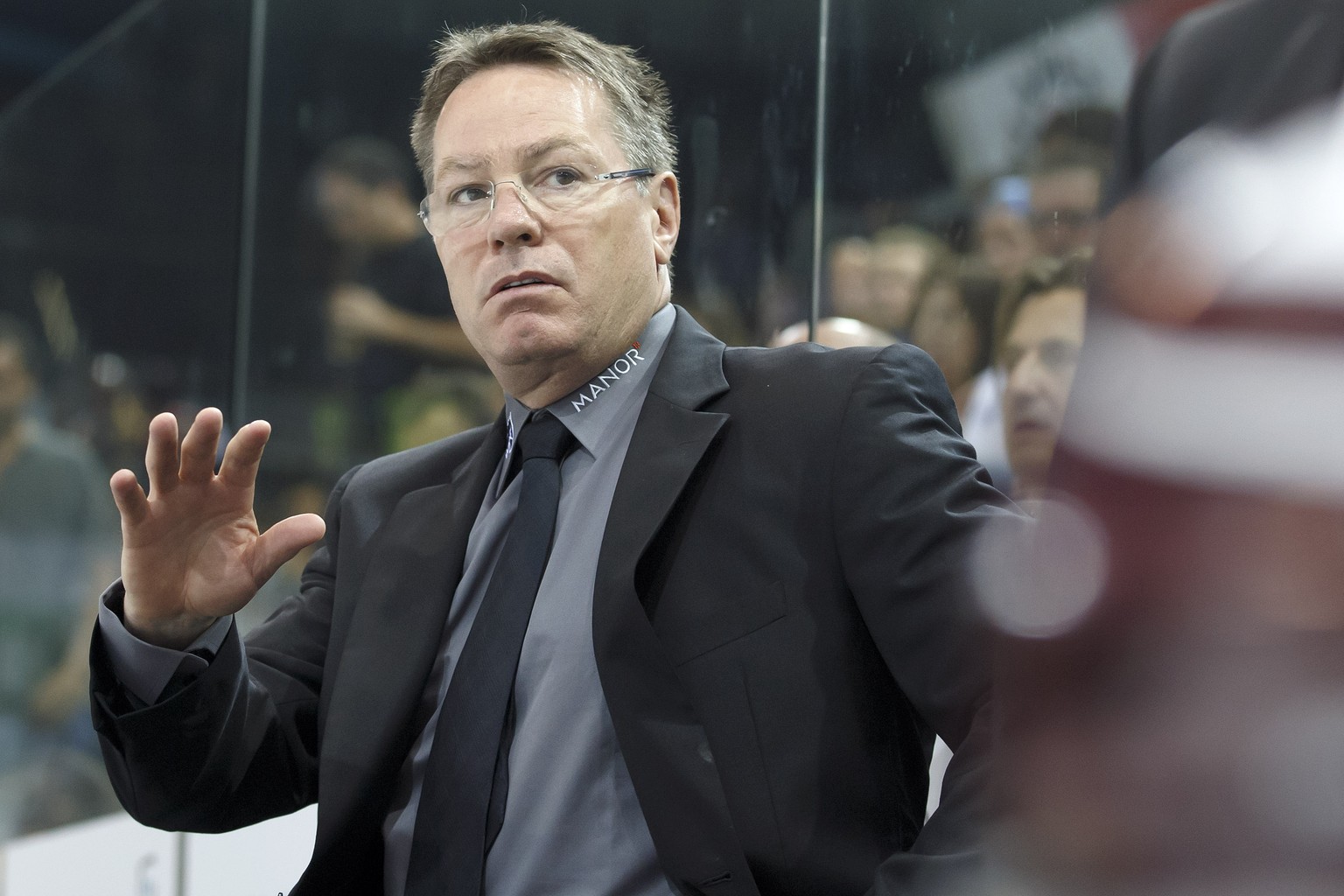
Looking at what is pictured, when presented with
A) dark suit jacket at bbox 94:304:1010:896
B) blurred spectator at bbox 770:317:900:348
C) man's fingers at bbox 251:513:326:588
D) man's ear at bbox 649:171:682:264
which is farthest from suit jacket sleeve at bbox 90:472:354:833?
blurred spectator at bbox 770:317:900:348

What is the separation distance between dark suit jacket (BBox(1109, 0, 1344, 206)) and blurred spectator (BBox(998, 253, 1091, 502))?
1.22 m

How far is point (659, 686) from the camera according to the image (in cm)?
117

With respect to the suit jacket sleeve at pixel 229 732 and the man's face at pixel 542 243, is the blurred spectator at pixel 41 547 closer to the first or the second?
the suit jacket sleeve at pixel 229 732

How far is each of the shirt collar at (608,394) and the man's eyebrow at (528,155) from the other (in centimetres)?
23

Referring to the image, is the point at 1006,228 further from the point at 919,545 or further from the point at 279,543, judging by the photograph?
the point at 279,543

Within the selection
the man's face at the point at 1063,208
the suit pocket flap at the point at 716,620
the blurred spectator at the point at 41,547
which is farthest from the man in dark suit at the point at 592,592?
the blurred spectator at the point at 41,547

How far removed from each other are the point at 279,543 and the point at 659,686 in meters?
0.43

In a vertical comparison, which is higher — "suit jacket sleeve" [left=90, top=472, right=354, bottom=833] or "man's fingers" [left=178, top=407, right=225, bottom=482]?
"man's fingers" [left=178, top=407, right=225, bottom=482]

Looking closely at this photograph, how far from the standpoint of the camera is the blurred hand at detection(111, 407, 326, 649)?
1239 mm

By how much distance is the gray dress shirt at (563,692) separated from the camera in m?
1.18

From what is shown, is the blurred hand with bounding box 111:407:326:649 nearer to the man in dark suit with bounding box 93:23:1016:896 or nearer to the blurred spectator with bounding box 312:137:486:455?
the man in dark suit with bounding box 93:23:1016:896

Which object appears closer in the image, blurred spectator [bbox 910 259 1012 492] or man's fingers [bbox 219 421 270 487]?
man's fingers [bbox 219 421 270 487]

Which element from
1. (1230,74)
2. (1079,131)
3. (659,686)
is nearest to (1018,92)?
(1079,131)

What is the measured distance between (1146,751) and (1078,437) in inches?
3.4
